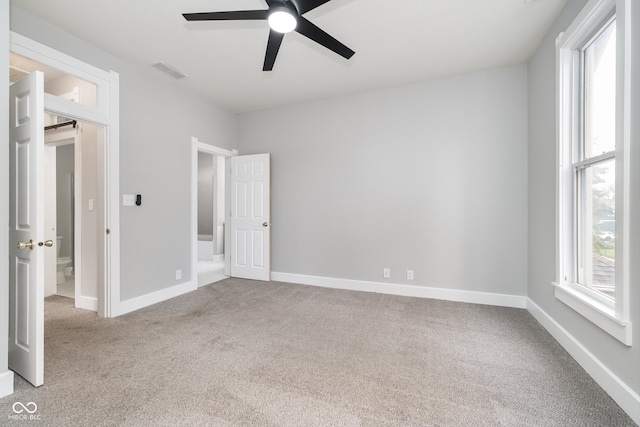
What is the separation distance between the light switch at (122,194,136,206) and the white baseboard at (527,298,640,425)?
14.4 feet

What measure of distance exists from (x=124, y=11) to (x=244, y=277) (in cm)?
366

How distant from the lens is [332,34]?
2709 mm

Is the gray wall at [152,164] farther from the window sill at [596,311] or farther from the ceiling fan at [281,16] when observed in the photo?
the window sill at [596,311]

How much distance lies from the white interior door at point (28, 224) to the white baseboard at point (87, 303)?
132 centimetres

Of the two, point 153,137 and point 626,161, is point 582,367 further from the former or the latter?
point 153,137

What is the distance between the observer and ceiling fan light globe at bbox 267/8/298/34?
1755 mm

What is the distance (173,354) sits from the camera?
88.5 inches

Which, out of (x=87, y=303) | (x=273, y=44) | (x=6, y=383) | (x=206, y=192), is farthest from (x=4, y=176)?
(x=206, y=192)

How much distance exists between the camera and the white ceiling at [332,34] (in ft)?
7.68

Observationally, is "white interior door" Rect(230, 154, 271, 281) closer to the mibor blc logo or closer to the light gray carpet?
the light gray carpet

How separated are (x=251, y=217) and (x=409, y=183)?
2556 millimetres

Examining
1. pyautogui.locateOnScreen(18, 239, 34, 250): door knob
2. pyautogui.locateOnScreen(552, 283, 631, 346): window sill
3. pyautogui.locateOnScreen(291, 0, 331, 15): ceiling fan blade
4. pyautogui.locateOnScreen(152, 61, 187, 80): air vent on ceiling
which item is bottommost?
pyautogui.locateOnScreen(552, 283, 631, 346): window sill

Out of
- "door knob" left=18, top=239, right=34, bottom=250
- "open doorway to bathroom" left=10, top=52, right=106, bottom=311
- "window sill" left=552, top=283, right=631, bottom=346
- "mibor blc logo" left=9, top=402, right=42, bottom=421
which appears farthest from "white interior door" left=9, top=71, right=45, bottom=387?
"window sill" left=552, top=283, right=631, bottom=346

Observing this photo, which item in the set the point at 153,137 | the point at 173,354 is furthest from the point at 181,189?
the point at 173,354
